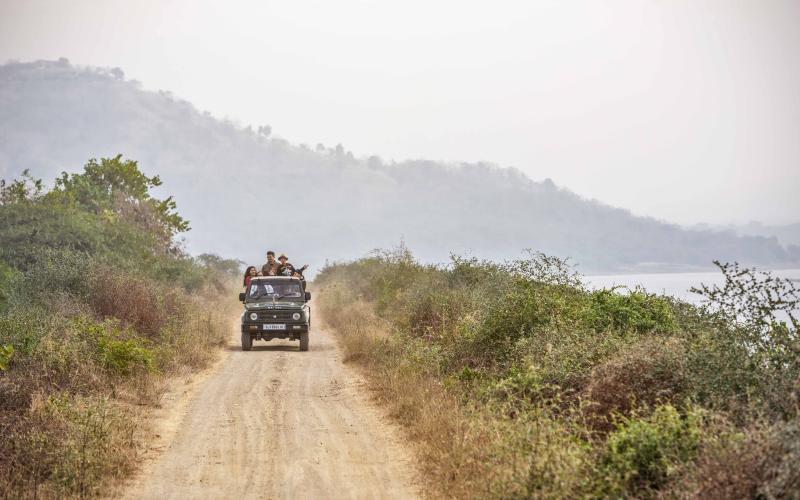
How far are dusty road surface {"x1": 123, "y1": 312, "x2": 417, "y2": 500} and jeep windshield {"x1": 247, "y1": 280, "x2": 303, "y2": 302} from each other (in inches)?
203

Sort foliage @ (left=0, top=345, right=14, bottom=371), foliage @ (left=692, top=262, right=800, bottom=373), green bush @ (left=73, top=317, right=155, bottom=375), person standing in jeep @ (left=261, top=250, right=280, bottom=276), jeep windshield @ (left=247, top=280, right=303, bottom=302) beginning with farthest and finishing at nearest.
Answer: person standing in jeep @ (left=261, top=250, right=280, bottom=276) < jeep windshield @ (left=247, top=280, right=303, bottom=302) < green bush @ (left=73, top=317, right=155, bottom=375) < foliage @ (left=0, top=345, right=14, bottom=371) < foliage @ (left=692, top=262, right=800, bottom=373)

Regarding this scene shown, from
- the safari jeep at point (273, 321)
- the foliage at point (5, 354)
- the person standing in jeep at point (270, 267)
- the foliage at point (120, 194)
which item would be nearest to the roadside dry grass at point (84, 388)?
the foliage at point (5, 354)

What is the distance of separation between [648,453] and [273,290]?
15469 mm

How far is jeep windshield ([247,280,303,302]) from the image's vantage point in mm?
20922

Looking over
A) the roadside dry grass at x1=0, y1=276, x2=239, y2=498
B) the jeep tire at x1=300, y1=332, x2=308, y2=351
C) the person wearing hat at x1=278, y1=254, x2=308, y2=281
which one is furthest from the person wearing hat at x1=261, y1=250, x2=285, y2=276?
the roadside dry grass at x1=0, y1=276, x2=239, y2=498

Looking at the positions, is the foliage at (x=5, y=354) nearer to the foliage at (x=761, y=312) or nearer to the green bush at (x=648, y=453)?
the green bush at (x=648, y=453)

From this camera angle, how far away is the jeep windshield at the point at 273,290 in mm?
20922

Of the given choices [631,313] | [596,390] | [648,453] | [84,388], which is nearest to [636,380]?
[596,390]

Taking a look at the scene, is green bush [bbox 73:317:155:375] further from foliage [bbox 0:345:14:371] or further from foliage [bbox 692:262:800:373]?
foliage [bbox 692:262:800:373]

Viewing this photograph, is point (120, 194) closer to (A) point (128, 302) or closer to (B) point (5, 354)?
(A) point (128, 302)

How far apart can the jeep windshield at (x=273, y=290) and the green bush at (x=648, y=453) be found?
48.8 ft

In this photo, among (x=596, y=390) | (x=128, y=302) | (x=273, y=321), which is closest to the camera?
(x=596, y=390)

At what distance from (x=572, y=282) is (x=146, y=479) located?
8852mm

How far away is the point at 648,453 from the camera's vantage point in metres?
6.87
